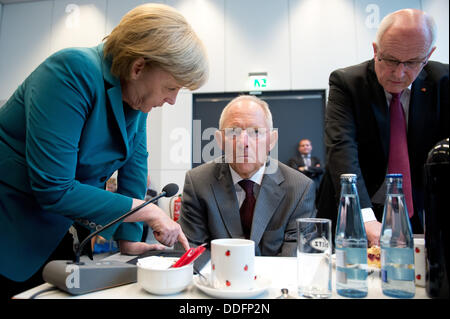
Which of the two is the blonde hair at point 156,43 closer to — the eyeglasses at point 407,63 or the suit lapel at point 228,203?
the suit lapel at point 228,203

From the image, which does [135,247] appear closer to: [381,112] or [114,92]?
[114,92]

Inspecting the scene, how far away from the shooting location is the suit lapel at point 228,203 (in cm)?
113

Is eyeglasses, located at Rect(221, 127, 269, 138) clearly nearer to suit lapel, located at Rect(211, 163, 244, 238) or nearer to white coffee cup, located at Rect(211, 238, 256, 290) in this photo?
suit lapel, located at Rect(211, 163, 244, 238)

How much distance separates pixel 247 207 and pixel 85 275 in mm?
719

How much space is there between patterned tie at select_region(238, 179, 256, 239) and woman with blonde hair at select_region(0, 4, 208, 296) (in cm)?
39

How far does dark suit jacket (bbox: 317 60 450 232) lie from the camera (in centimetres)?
109

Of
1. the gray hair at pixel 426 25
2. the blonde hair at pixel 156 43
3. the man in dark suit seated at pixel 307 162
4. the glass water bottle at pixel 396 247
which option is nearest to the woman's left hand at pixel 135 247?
the blonde hair at pixel 156 43

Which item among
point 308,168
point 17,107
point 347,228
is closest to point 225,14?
point 308,168

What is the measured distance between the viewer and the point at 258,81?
404cm

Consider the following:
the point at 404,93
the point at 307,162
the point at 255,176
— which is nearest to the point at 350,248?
the point at 255,176

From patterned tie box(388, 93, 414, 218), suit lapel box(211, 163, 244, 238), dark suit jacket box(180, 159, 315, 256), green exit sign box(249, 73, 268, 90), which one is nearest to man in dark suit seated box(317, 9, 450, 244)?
patterned tie box(388, 93, 414, 218)

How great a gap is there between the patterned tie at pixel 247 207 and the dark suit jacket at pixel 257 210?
0.13 ft
